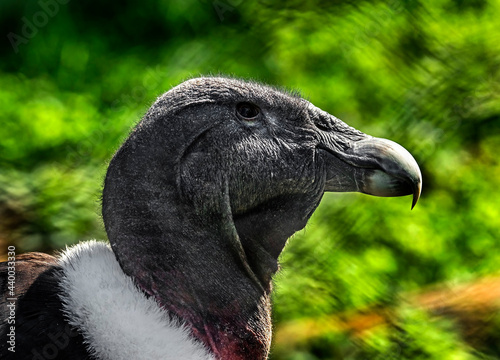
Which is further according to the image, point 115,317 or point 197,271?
point 197,271

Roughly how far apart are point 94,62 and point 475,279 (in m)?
3.74

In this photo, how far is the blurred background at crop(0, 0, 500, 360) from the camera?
5082 mm

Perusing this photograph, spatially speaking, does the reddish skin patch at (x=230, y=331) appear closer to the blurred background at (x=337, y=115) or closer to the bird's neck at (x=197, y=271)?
the bird's neck at (x=197, y=271)

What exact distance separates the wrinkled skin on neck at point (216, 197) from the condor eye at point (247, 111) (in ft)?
0.07

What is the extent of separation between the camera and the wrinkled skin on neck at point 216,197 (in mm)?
2797

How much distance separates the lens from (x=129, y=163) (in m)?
2.82

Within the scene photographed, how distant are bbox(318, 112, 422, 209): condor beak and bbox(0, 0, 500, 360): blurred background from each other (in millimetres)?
2076

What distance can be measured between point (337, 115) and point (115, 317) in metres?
3.86

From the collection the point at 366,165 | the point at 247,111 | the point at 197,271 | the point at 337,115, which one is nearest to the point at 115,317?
the point at 197,271

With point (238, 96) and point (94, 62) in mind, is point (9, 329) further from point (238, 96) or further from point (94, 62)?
point (94, 62)

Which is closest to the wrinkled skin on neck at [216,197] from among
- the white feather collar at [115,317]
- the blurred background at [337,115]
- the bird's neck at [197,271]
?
the bird's neck at [197,271]

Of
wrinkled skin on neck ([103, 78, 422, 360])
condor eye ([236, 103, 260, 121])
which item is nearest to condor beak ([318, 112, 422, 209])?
wrinkled skin on neck ([103, 78, 422, 360])

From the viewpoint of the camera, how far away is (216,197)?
284 centimetres

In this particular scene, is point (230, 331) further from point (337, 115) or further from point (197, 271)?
point (337, 115)
